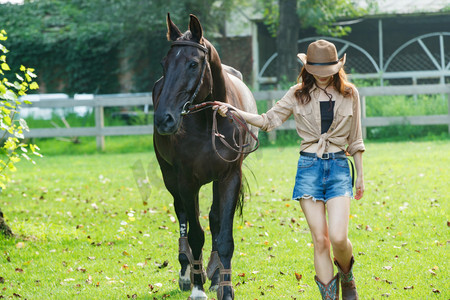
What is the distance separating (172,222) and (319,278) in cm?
387

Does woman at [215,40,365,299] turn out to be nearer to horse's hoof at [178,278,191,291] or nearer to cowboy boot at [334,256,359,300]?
cowboy boot at [334,256,359,300]

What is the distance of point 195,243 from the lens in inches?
198

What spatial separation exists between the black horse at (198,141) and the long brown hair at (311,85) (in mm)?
704

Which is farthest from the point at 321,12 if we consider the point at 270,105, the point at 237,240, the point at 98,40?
the point at 237,240

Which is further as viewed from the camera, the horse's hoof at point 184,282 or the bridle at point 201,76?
the horse's hoof at point 184,282

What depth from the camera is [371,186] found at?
9.59 meters

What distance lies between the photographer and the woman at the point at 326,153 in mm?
4035

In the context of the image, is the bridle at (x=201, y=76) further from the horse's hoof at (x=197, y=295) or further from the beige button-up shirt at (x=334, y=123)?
the horse's hoof at (x=197, y=295)

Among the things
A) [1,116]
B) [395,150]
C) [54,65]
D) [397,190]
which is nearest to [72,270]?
[1,116]

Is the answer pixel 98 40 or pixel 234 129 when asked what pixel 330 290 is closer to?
pixel 234 129

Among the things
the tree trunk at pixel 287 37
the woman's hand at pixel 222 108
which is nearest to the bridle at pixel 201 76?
the woman's hand at pixel 222 108

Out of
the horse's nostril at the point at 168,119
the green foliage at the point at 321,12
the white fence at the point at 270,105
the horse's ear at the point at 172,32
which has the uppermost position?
the green foliage at the point at 321,12

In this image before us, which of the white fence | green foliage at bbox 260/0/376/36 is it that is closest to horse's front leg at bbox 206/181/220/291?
the white fence

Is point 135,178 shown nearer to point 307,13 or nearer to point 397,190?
point 397,190
